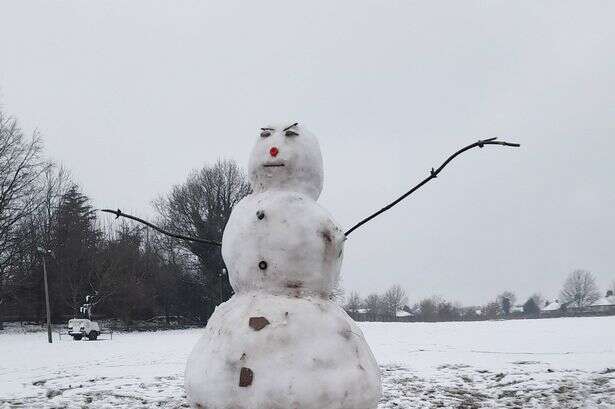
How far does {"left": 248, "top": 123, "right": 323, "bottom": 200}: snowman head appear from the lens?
4332mm

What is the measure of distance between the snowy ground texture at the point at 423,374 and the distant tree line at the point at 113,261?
15.8 metres

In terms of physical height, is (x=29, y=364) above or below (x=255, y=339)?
below

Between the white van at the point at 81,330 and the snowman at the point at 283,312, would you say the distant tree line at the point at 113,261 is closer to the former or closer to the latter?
the white van at the point at 81,330

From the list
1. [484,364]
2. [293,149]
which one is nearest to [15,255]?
[484,364]

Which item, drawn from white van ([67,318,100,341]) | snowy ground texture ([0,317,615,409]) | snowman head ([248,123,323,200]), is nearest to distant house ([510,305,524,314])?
snowy ground texture ([0,317,615,409])

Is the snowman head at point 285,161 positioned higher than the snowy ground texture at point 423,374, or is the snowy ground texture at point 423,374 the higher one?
the snowman head at point 285,161

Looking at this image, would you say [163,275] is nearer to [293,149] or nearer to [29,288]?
[29,288]

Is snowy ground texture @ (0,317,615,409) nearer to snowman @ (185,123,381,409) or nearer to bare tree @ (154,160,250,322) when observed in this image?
snowman @ (185,123,381,409)

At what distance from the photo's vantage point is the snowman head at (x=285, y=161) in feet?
14.2

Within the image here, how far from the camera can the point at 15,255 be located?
32.2 meters

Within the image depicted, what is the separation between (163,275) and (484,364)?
104ft

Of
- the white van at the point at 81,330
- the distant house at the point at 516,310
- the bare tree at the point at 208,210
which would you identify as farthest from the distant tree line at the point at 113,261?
the distant house at the point at 516,310

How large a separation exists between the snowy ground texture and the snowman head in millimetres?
4949

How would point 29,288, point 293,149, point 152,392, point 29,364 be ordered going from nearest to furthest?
point 293,149 < point 152,392 < point 29,364 < point 29,288
